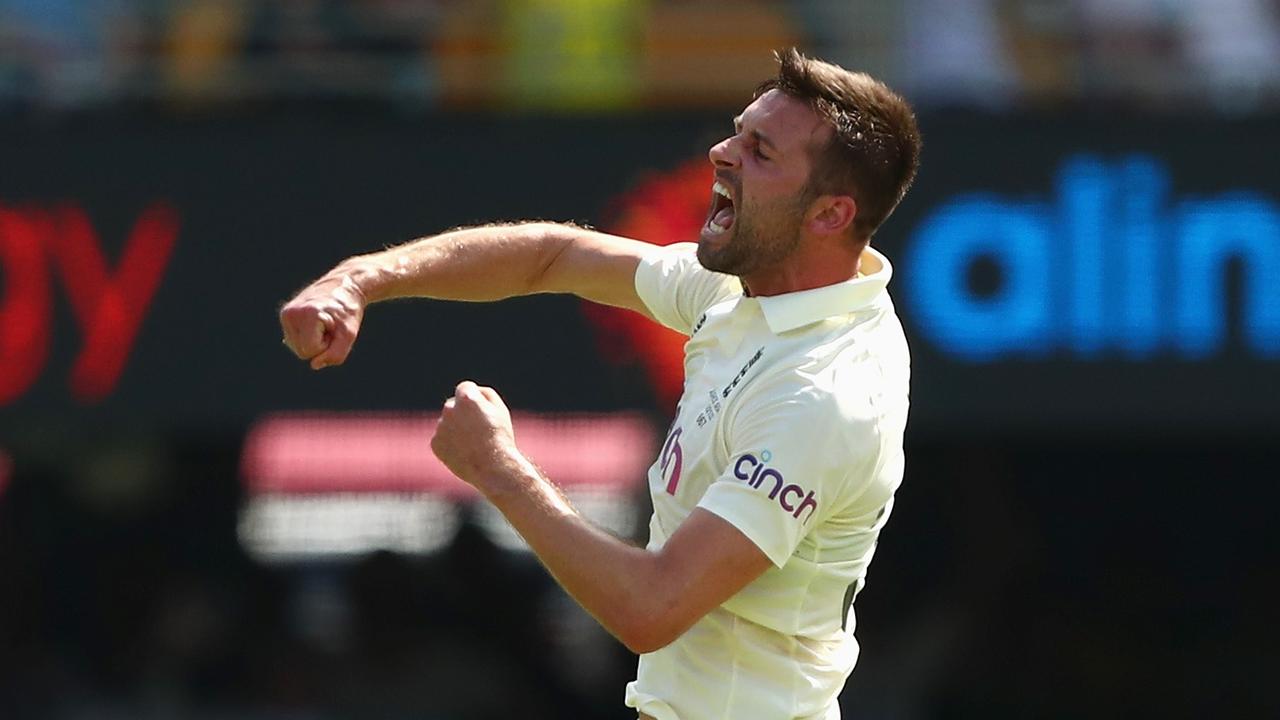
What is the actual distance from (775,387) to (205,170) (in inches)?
192

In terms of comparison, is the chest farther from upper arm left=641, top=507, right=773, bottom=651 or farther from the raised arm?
the raised arm

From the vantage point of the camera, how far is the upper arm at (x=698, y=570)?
12.1 feet

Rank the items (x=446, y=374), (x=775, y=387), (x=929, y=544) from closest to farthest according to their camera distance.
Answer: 1. (x=775, y=387)
2. (x=446, y=374)
3. (x=929, y=544)

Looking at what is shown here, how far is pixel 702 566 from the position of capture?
3721mm

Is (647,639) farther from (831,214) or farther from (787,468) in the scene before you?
(831,214)

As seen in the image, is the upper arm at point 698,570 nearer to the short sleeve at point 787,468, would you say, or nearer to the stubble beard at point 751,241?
the short sleeve at point 787,468

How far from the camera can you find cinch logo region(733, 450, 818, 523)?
3.75m

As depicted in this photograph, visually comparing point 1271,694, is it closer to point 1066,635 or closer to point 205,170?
point 1066,635

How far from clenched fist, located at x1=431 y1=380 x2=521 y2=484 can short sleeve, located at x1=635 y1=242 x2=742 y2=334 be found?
73 cm

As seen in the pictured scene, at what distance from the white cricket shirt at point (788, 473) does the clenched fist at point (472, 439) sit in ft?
1.15

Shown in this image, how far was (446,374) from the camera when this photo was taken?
8.28 m

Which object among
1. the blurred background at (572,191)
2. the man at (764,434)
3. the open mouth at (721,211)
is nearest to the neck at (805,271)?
the man at (764,434)

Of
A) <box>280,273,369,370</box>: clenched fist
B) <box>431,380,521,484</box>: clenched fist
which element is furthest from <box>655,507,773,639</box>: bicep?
<box>280,273,369,370</box>: clenched fist

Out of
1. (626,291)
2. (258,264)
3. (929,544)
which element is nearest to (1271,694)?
(929,544)
